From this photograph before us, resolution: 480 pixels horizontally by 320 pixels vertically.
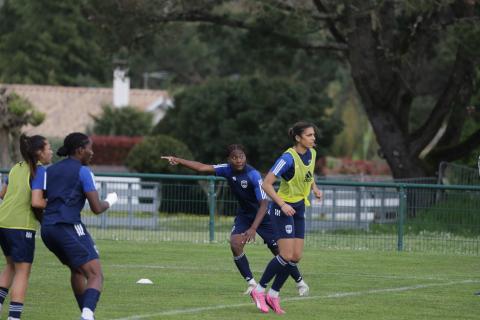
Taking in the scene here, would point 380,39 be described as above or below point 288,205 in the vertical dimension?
above

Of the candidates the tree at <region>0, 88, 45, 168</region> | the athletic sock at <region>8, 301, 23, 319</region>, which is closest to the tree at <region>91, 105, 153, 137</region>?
the tree at <region>0, 88, 45, 168</region>

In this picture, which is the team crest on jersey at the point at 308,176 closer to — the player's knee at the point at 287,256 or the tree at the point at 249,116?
the player's knee at the point at 287,256

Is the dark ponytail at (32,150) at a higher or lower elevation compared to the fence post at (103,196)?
higher

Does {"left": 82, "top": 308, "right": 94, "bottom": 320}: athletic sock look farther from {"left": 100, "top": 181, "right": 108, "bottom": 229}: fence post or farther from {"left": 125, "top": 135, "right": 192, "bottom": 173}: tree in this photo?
{"left": 125, "top": 135, "right": 192, "bottom": 173}: tree

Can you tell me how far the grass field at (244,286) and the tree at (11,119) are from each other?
30.4 feet

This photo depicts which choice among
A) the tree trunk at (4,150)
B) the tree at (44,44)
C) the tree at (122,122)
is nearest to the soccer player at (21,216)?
the tree trunk at (4,150)

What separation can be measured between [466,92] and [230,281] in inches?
684

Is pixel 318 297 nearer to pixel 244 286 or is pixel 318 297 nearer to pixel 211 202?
pixel 244 286

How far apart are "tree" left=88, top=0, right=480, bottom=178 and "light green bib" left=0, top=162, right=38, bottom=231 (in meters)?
17.7

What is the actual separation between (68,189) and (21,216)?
88 centimetres

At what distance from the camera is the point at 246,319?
11.5 metres

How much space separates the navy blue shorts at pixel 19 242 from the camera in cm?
1075

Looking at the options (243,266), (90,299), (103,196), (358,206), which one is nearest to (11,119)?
(103,196)

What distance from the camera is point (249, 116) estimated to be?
41031 millimetres
